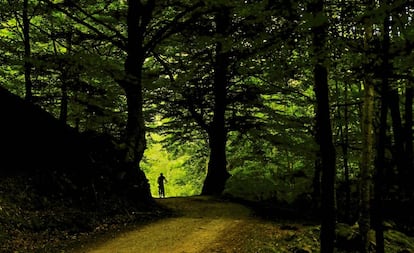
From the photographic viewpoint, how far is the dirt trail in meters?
9.16

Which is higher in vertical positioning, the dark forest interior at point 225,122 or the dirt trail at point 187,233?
the dark forest interior at point 225,122

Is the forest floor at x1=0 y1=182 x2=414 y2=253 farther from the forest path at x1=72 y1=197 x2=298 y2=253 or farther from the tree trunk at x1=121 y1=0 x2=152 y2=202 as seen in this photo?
the tree trunk at x1=121 y1=0 x2=152 y2=202

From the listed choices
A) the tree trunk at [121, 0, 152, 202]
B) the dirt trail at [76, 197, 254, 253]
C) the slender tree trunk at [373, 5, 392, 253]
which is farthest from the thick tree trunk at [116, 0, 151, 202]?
the slender tree trunk at [373, 5, 392, 253]

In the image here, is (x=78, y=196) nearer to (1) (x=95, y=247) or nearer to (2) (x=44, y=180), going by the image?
(2) (x=44, y=180)

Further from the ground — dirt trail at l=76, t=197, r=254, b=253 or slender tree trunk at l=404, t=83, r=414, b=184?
slender tree trunk at l=404, t=83, r=414, b=184

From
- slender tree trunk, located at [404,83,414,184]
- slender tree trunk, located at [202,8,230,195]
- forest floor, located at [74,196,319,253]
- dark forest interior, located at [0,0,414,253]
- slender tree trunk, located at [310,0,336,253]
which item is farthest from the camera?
slender tree trunk, located at [202,8,230,195]

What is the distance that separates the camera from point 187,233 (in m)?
10.7

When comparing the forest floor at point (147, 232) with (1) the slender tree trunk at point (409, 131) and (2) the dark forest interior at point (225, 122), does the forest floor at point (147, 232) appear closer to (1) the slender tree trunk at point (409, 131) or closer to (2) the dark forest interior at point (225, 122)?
(2) the dark forest interior at point (225, 122)

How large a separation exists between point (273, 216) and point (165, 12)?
31.5ft

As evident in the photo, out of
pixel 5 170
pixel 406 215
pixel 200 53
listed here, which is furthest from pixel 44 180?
pixel 406 215

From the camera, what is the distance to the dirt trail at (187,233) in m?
9.16

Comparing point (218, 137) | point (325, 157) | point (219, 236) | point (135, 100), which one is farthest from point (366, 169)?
point (218, 137)

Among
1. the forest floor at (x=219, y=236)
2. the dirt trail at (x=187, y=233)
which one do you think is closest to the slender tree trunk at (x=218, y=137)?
the dirt trail at (x=187, y=233)

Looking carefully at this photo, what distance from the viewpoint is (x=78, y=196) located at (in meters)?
11.1
